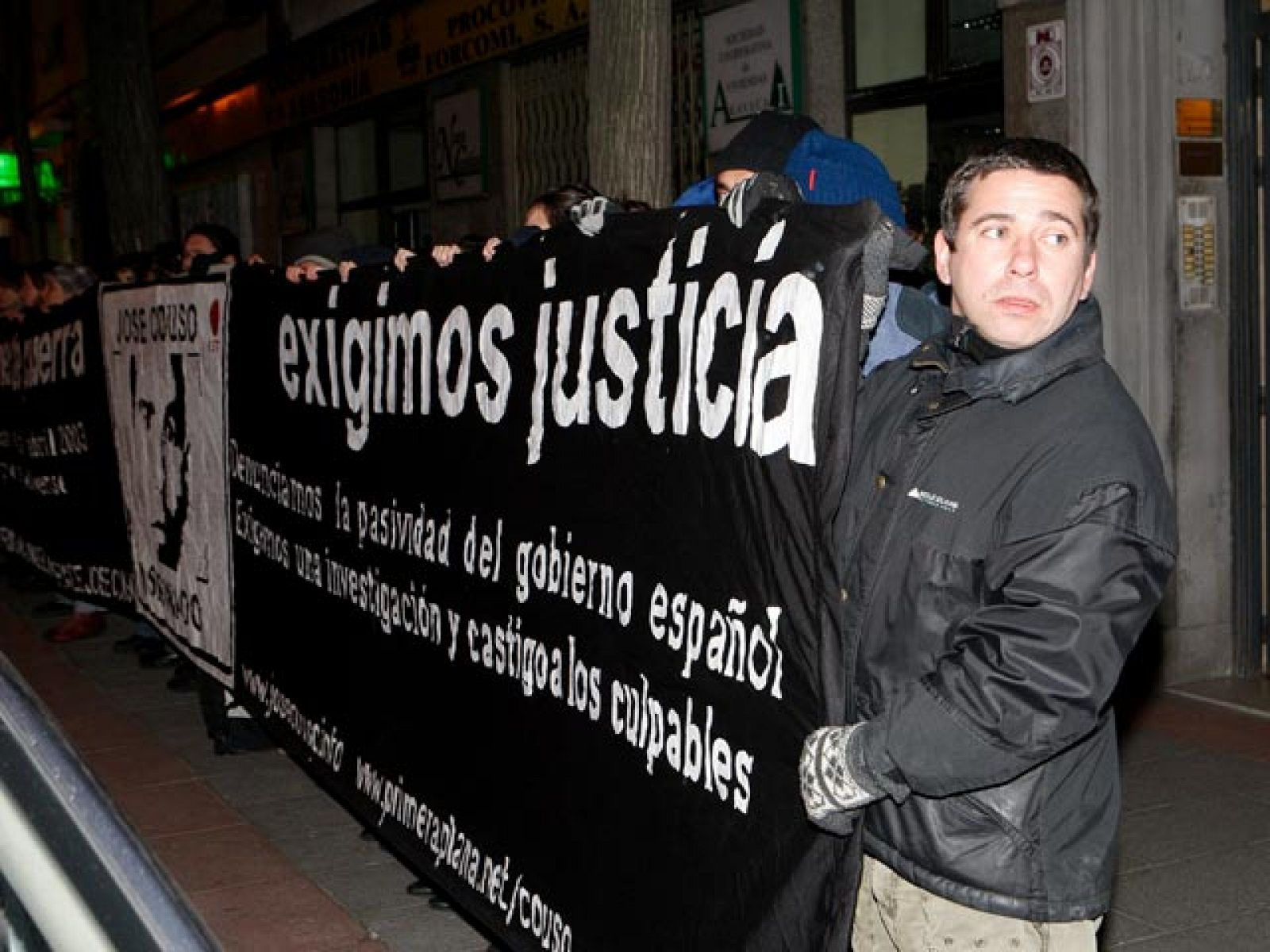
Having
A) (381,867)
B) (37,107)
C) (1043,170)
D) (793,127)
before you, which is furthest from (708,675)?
(37,107)

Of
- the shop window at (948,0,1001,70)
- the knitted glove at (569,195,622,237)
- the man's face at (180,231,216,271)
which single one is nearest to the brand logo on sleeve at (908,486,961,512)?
the knitted glove at (569,195,622,237)

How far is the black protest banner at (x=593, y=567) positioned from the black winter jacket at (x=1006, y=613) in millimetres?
131

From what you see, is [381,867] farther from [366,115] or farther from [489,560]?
[366,115]

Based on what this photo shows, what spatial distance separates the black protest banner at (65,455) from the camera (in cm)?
Answer: 844

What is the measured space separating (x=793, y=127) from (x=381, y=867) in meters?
2.87

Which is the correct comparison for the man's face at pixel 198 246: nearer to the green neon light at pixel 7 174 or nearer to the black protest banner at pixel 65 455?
the black protest banner at pixel 65 455

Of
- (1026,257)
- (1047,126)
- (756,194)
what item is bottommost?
(1026,257)

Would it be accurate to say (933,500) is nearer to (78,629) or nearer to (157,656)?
(157,656)

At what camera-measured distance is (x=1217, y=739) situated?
6332 mm

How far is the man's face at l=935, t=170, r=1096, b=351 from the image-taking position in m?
2.46

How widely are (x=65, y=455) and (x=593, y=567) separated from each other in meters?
6.41

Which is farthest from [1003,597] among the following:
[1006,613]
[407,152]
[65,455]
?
[407,152]

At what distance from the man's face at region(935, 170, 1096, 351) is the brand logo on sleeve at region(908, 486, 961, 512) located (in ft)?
0.84

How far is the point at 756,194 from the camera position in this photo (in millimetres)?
2865
